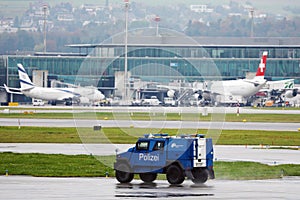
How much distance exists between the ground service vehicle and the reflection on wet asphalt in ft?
1.87

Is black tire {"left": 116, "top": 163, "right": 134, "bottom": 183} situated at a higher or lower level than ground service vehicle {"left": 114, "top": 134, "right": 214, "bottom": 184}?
lower

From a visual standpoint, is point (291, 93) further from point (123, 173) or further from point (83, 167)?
point (123, 173)

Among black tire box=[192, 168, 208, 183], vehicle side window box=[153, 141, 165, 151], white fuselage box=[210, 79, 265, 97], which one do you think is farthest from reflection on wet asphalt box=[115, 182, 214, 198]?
white fuselage box=[210, 79, 265, 97]

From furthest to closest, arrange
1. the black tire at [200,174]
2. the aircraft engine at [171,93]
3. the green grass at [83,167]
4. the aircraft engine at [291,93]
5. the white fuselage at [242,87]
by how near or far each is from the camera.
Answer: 1. the aircraft engine at [291,93]
2. the white fuselage at [242,87]
3. the aircraft engine at [171,93]
4. the green grass at [83,167]
5. the black tire at [200,174]

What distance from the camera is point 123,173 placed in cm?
3059

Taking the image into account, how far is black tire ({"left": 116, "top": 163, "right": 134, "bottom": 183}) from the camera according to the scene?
30489 mm

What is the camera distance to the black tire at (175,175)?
96.9ft

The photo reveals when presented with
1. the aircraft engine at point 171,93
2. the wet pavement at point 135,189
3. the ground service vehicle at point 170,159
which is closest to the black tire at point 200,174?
the ground service vehicle at point 170,159

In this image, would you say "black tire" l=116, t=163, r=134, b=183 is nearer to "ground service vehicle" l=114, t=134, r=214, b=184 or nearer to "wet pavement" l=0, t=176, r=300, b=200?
"ground service vehicle" l=114, t=134, r=214, b=184

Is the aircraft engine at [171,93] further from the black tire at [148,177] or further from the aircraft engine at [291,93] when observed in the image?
the black tire at [148,177]

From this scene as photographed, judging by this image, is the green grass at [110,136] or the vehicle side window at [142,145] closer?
Result: the vehicle side window at [142,145]

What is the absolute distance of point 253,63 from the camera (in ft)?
559

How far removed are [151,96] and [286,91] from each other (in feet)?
139

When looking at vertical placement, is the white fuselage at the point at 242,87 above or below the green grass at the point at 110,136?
below
